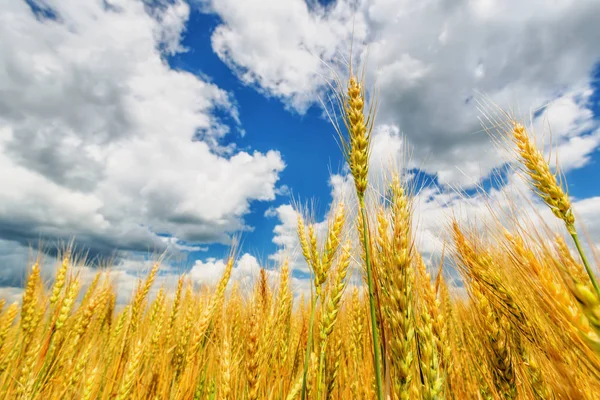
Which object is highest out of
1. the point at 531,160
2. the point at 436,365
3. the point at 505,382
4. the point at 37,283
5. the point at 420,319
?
the point at 531,160

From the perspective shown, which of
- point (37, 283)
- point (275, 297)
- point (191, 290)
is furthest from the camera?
point (191, 290)

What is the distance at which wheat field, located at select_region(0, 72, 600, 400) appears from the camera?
1286 mm

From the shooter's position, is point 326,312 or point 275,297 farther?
point 275,297

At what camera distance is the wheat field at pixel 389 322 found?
1.29 metres

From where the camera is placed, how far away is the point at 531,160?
2500 millimetres

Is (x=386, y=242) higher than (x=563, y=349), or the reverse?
(x=386, y=242)

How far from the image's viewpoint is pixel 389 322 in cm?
141

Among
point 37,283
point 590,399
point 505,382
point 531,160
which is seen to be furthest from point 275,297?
point 37,283

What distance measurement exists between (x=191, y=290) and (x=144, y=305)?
47.0 inches

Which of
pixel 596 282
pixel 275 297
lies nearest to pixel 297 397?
pixel 275 297

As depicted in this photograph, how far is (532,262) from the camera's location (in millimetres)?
1385

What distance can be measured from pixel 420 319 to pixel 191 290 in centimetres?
463

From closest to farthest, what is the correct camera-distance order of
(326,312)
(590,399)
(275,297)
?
1. (590,399)
2. (326,312)
3. (275,297)

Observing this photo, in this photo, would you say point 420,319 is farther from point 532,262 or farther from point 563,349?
point 563,349
